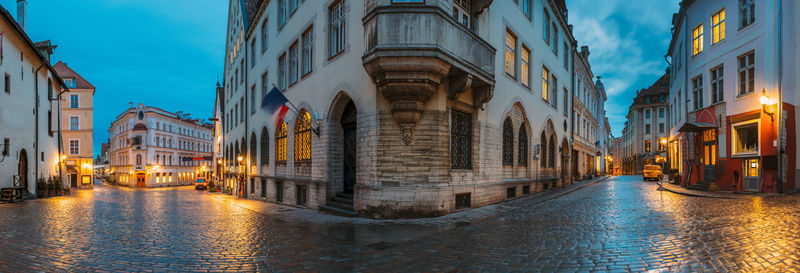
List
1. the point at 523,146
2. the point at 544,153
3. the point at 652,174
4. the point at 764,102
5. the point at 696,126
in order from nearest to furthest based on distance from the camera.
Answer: the point at 764,102 → the point at 696,126 → the point at 523,146 → the point at 544,153 → the point at 652,174

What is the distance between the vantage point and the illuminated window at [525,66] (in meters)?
19.0

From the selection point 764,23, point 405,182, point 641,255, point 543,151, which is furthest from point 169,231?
point 764,23

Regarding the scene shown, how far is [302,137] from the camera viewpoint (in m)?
17.0

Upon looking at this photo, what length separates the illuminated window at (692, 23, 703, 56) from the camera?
20.8 m

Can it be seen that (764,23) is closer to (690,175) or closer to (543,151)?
(690,175)

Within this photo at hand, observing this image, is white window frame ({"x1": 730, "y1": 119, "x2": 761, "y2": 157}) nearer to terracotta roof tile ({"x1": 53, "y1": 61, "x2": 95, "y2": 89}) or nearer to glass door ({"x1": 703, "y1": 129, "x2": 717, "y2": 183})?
glass door ({"x1": 703, "y1": 129, "x2": 717, "y2": 183})

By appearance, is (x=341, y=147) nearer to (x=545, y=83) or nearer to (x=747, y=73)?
(x=545, y=83)

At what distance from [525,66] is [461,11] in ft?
23.2

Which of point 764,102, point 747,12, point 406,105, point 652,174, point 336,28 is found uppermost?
point 747,12

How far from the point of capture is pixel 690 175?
21719 millimetres

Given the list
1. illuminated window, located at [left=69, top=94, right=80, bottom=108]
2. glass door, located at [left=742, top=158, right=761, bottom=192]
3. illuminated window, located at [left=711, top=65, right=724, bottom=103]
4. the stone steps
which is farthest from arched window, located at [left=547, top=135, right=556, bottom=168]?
illuminated window, located at [left=69, top=94, right=80, bottom=108]

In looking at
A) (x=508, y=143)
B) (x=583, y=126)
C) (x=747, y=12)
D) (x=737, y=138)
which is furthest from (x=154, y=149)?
(x=747, y=12)

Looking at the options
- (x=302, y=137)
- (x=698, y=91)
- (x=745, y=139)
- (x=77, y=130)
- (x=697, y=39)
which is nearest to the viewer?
(x=302, y=137)

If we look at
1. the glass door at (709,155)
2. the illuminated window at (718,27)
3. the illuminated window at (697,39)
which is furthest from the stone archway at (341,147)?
the illuminated window at (697,39)
